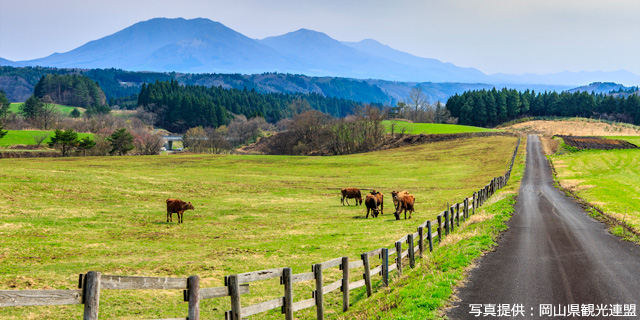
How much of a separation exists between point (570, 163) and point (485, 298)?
76.0m

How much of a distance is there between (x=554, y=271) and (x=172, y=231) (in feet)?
61.3

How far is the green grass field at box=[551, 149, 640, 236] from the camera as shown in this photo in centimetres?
3398

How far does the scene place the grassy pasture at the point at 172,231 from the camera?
15.0m

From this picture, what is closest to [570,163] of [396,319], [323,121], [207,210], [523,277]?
[207,210]

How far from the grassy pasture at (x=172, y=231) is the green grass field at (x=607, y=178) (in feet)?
37.6

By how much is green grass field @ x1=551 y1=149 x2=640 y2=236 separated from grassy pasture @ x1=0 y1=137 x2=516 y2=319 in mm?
11455

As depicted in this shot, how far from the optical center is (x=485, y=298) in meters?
13.2

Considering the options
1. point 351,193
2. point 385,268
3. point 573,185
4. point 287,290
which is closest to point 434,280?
point 385,268

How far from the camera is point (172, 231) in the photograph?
84.2 ft

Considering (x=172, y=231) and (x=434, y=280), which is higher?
(x=434, y=280)

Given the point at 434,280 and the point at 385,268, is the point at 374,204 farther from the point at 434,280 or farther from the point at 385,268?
the point at 434,280

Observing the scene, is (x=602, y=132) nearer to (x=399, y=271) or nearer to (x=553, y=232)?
(x=553, y=232)

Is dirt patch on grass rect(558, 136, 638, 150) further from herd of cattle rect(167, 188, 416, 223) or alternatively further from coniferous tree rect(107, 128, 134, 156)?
coniferous tree rect(107, 128, 134, 156)

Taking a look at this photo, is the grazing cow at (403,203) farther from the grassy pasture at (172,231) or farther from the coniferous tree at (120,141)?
the coniferous tree at (120,141)
